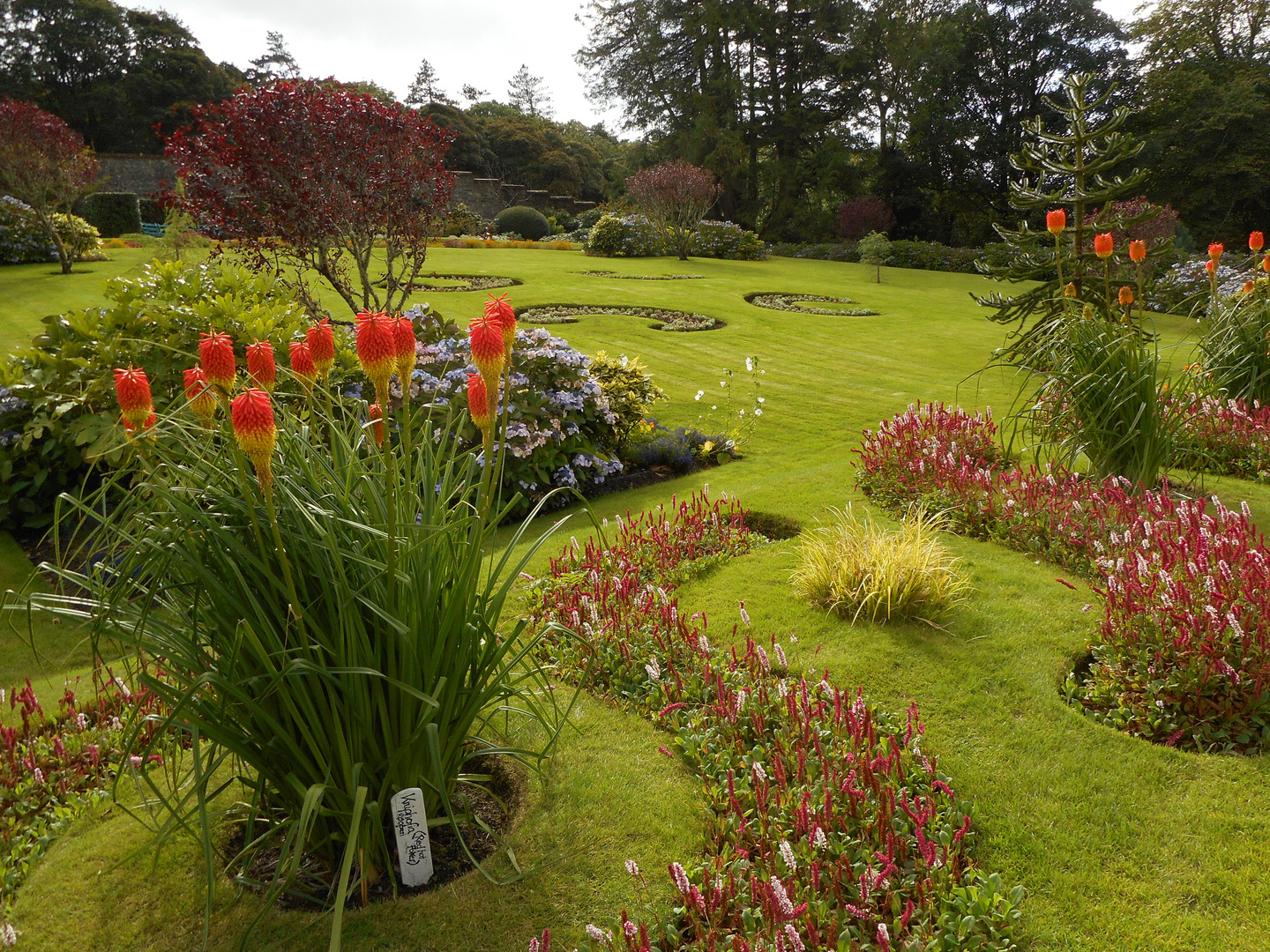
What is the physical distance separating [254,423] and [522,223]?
3168cm

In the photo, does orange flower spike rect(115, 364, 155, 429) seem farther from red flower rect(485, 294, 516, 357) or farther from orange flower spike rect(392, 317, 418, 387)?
red flower rect(485, 294, 516, 357)

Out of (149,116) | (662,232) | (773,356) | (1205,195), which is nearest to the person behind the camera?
(773,356)

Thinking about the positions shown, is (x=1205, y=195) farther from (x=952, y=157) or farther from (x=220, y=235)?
(x=220, y=235)

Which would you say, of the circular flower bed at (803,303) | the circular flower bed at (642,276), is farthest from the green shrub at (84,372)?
the circular flower bed at (642,276)

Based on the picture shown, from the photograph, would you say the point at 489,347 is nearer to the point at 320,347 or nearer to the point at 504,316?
the point at 504,316

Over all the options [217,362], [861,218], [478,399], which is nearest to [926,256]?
[861,218]

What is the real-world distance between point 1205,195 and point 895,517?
101 ft

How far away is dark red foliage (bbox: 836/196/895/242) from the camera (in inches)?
1164

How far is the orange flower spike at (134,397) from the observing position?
1.81 meters

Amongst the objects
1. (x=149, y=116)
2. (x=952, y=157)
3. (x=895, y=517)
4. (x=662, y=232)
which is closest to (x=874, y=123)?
(x=952, y=157)

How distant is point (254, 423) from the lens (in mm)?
1538

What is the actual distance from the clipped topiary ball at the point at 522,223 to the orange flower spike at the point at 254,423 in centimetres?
3142

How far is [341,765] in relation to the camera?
83.4 inches

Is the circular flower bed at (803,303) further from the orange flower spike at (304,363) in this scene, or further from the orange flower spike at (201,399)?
the orange flower spike at (201,399)
